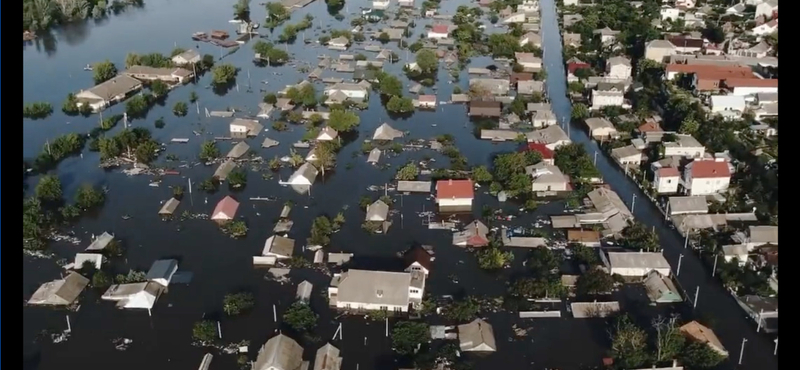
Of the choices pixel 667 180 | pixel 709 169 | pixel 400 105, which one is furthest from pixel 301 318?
pixel 400 105

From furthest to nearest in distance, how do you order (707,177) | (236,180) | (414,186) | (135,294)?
(236,180)
(414,186)
(707,177)
(135,294)

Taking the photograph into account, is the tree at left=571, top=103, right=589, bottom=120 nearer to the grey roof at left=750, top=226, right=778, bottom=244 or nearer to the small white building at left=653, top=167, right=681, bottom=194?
the small white building at left=653, top=167, right=681, bottom=194

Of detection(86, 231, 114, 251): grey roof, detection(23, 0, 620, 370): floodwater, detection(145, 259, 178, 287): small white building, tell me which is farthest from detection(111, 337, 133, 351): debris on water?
detection(86, 231, 114, 251): grey roof

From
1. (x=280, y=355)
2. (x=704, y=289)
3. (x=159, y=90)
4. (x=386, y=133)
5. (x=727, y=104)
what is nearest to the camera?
(x=280, y=355)

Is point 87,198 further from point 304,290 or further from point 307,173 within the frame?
point 304,290

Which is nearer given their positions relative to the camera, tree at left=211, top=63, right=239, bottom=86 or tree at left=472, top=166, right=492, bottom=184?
tree at left=472, top=166, right=492, bottom=184

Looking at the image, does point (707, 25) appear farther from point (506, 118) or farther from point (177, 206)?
point (177, 206)

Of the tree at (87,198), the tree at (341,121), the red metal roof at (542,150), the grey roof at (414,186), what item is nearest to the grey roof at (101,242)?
the tree at (87,198)
